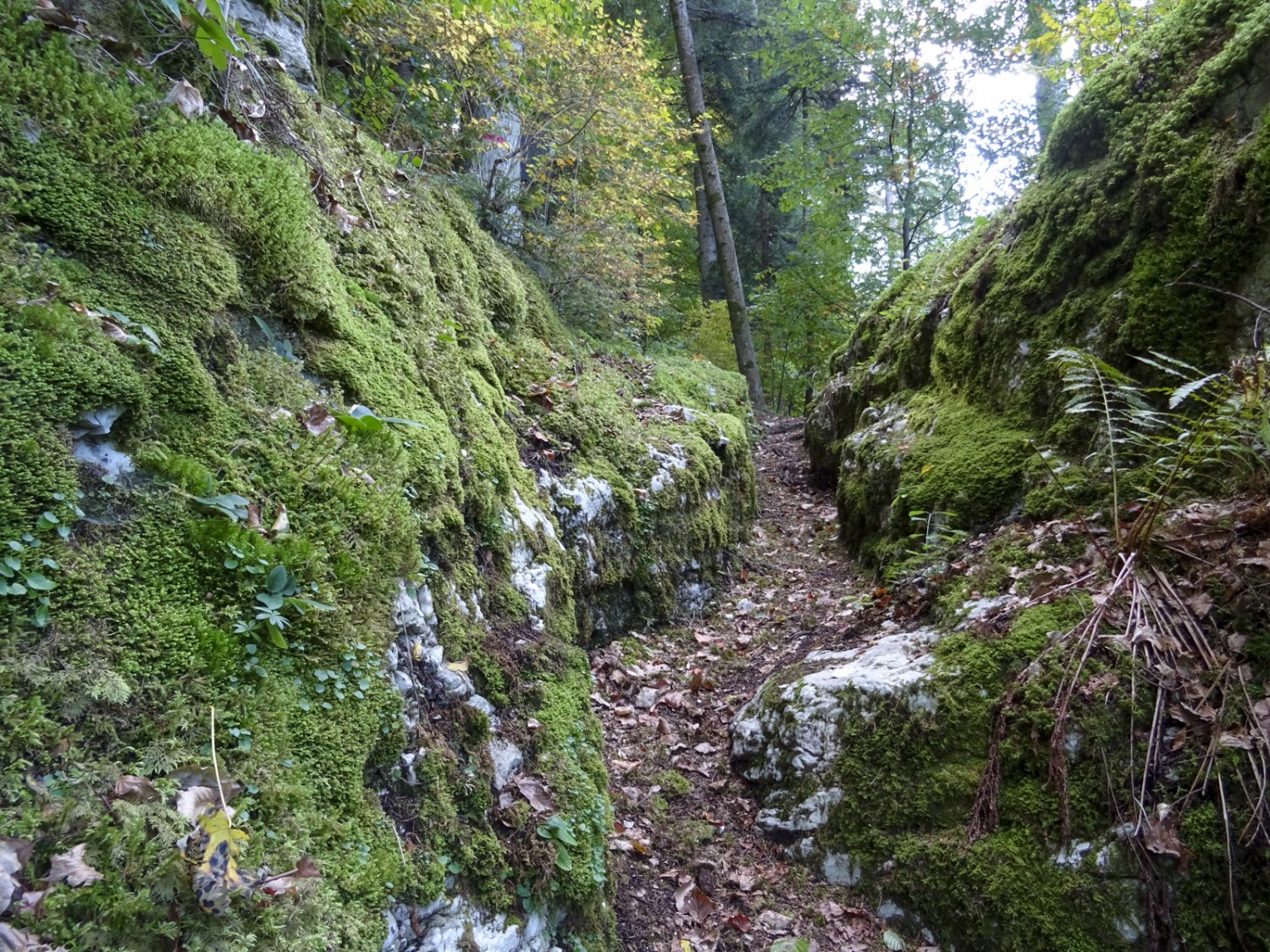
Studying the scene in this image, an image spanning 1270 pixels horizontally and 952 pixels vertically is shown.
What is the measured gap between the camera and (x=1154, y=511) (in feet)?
9.87

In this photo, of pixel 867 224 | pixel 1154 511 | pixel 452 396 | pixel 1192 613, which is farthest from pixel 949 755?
pixel 867 224

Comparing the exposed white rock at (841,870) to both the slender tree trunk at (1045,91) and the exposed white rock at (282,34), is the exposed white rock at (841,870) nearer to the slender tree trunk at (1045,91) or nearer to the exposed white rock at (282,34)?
the exposed white rock at (282,34)

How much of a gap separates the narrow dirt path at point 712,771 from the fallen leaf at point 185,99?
397 centimetres

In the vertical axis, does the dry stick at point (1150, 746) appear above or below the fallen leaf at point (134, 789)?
below

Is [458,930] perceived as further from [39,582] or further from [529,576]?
[529,576]

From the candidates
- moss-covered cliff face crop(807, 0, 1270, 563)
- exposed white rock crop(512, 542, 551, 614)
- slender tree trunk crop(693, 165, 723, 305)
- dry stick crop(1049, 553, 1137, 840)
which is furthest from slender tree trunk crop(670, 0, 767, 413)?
dry stick crop(1049, 553, 1137, 840)

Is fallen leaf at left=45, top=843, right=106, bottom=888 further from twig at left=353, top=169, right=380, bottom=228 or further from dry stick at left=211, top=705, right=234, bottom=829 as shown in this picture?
twig at left=353, top=169, right=380, bottom=228

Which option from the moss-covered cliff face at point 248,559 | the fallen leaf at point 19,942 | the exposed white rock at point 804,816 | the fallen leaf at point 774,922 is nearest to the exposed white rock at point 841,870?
the exposed white rock at point 804,816

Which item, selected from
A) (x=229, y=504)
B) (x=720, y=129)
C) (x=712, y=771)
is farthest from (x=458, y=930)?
(x=720, y=129)

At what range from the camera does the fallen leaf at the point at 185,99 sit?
2.78 m

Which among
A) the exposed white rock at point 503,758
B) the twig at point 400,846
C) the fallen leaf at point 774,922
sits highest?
the twig at point 400,846

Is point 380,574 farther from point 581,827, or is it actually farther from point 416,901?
point 581,827

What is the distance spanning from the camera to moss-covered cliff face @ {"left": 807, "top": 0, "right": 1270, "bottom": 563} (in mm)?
3777

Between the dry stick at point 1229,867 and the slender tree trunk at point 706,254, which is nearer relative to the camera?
the dry stick at point 1229,867
